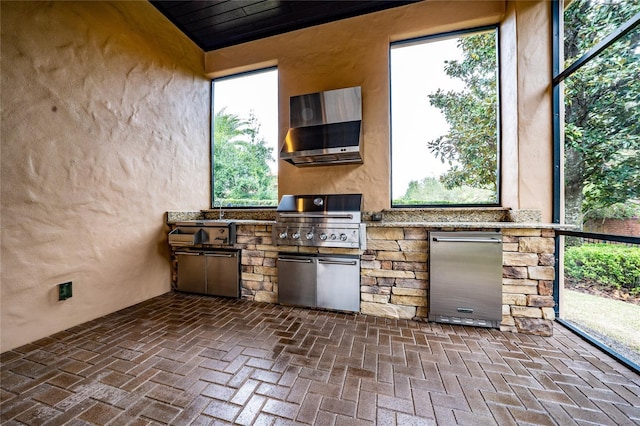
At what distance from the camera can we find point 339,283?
8.29 ft

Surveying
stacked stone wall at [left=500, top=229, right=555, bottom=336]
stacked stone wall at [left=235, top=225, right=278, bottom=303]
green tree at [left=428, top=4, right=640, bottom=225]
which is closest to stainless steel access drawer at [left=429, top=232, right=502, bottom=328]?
stacked stone wall at [left=500, top=229, right=555, bottom=336]

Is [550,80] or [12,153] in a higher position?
[550,80]

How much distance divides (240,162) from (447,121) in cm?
305

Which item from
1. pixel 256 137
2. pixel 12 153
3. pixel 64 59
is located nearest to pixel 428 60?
pixel 256 137

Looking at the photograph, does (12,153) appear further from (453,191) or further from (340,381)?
(453,191)

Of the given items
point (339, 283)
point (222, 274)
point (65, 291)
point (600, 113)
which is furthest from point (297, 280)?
point (600, 113)

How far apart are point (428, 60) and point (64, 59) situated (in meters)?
3.90

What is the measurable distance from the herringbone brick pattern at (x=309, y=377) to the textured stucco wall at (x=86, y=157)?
1.49 ft

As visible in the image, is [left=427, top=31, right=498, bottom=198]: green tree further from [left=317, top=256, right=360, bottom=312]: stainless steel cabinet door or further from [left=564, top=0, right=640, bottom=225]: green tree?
[left=317, top=256, right=360, bottom=312]: stainless steel cabinet door

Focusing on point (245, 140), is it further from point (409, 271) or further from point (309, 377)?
point (309, 377)

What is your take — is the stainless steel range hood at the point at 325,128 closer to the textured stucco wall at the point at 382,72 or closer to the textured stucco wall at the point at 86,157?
the textured stucco wall at the point at 382,72

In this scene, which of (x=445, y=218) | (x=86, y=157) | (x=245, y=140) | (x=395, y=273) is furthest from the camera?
(x=245, y=140)

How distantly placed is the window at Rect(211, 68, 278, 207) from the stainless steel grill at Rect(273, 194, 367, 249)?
925mm

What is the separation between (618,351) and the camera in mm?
1789
